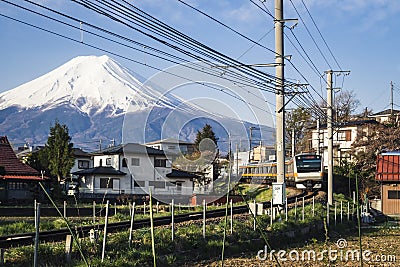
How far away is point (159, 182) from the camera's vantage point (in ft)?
125

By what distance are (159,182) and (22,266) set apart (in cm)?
2967

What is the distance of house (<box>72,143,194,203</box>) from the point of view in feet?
124

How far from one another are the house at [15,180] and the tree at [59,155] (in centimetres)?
421

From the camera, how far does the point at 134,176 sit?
4038 cm

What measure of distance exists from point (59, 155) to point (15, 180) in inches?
273

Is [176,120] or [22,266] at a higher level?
[176,120]

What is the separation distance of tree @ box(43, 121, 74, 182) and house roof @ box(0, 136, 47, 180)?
4185 mm

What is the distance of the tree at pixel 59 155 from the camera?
3822 cm

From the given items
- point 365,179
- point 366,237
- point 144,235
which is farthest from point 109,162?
point 144,235

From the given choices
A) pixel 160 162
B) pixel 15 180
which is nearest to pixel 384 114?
pixel 160 162

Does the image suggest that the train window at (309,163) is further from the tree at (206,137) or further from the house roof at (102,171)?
the house roof at (102,171)

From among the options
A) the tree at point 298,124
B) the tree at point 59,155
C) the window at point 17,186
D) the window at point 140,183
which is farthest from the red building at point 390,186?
the tree at point 298,124

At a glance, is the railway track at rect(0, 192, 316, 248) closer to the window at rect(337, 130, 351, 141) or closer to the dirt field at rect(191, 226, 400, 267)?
the dirt field at rect(191, 226, 400, 267)

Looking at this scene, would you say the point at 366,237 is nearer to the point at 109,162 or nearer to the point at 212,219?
the point at 212,219
